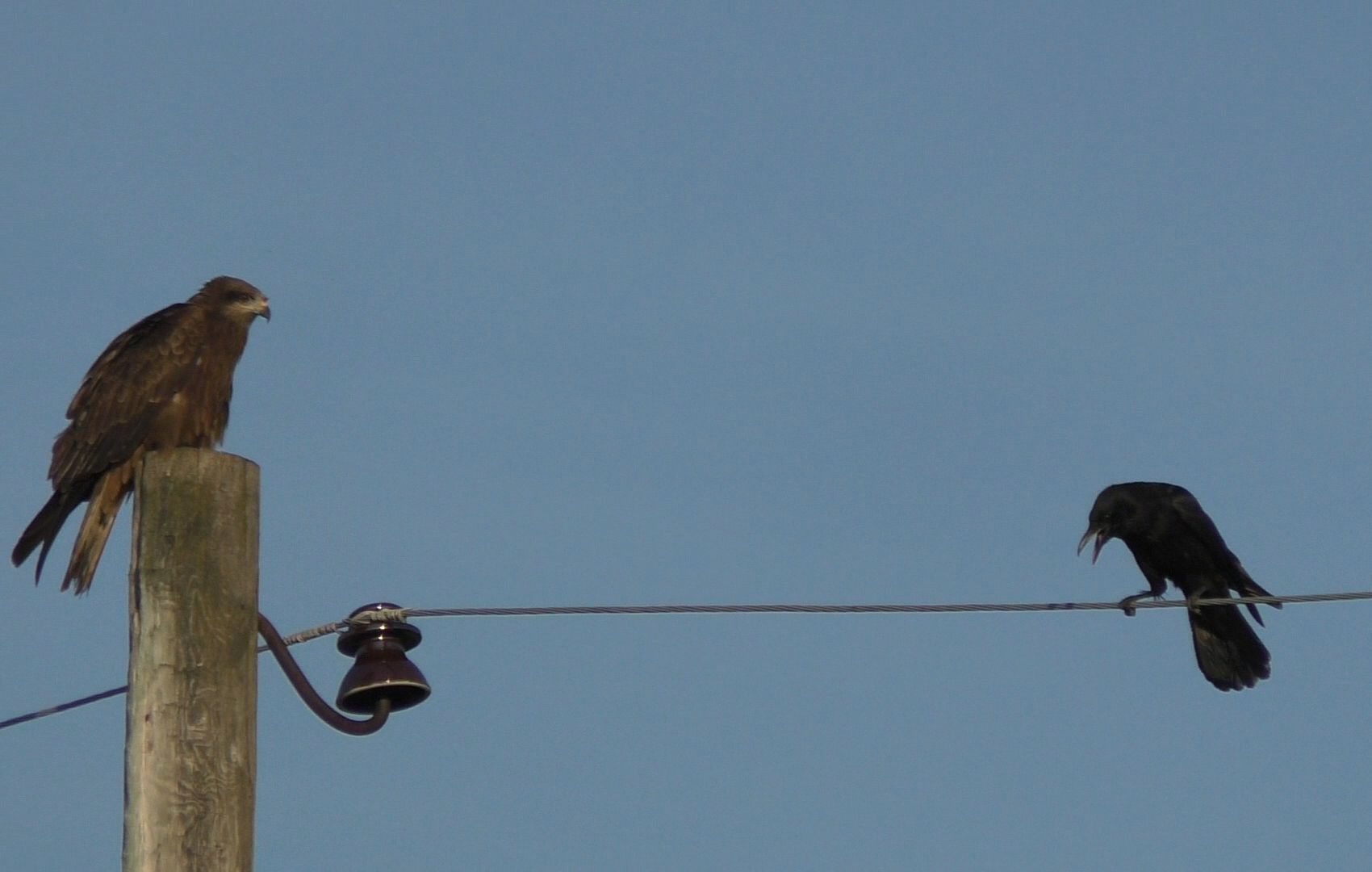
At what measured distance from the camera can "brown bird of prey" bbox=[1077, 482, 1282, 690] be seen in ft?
30.2

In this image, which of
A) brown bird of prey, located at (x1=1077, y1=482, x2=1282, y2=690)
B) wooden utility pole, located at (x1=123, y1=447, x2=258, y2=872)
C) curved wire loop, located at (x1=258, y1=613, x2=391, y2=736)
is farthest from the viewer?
brown bird of prey, located at (x1=1077, y1=482, x2=1282, y2=690)

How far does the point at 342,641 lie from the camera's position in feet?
16.0

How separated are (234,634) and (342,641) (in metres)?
0.82

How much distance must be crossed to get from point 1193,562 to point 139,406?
569 centimetres

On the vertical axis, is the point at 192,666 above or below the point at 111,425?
below

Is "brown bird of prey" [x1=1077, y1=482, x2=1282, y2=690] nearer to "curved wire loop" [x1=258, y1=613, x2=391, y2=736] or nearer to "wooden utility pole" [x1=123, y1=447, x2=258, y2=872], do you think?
"curved wire loop" [x1=258, y1=613, x2=391, y2=736]

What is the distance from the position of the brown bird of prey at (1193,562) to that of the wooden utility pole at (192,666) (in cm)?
616

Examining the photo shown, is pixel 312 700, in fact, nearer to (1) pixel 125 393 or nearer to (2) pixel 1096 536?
(1) pixel 125 393

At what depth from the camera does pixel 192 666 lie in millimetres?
3982

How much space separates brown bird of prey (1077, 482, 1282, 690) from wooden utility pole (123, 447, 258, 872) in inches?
243

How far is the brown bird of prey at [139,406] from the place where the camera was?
19.6 feet

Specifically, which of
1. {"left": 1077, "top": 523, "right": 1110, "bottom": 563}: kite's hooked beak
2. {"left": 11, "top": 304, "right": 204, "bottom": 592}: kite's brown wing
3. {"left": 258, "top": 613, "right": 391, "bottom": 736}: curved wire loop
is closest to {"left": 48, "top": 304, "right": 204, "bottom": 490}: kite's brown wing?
{"left": 11, "top": 304, "right": 204, "bottom": 592}: kite's brown wing

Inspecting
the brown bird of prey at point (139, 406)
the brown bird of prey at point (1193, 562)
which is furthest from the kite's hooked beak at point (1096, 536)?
the brown bird of prey at point (139, 406)

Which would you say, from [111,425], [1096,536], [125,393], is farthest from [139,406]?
[1096,536]
